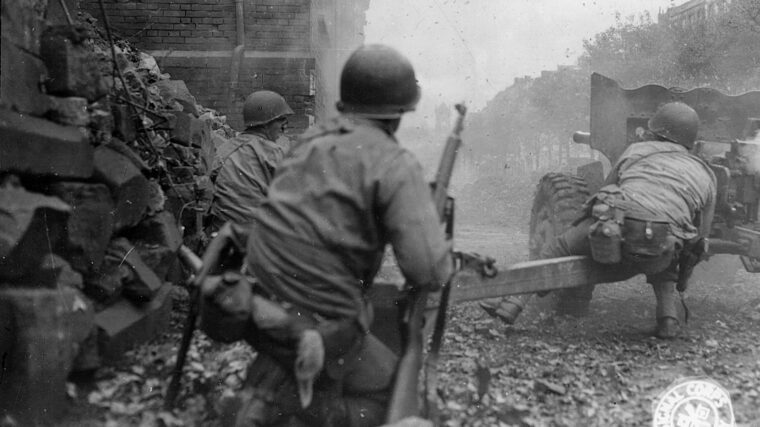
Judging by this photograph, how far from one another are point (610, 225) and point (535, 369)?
1296mm

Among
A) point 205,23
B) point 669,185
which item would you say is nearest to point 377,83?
point 669,185

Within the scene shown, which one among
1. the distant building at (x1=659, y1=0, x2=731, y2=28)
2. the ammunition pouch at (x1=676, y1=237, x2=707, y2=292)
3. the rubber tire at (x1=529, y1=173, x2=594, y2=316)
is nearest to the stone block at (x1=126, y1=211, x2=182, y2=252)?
the rubber tire at (x1=529, y1=173, x2=594, y2=316)

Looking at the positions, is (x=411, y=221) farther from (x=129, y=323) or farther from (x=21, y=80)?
(x=129, y=323)

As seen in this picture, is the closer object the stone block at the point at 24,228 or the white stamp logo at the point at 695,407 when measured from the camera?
the stone block at the point at 24,228

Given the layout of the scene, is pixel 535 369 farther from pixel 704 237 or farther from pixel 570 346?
pixel 704 237

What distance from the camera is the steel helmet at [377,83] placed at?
8.57 feet

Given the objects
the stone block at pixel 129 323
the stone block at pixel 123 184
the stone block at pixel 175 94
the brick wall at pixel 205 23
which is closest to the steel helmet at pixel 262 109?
the stone block at pixel 175 94

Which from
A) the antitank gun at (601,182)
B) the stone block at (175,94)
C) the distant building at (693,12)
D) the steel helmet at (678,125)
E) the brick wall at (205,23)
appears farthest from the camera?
the distant building at (693,12)

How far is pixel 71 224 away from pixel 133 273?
0.74 m

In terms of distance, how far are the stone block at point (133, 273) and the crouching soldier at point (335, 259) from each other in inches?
77.9

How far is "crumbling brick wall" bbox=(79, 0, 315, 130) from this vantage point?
9.44 m

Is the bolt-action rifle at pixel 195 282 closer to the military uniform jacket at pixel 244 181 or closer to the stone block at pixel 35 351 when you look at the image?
the stone block at pixel 35 351

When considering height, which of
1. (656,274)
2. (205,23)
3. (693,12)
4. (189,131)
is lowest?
(656,274)

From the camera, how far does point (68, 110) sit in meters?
3.77
